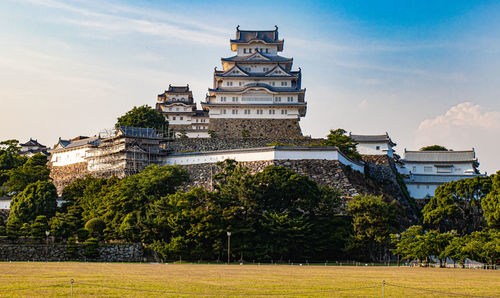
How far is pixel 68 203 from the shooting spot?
43.8 meters

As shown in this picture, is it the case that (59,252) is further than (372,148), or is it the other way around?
(372,148)

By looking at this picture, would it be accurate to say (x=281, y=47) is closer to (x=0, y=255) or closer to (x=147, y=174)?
(x=147, y=174)

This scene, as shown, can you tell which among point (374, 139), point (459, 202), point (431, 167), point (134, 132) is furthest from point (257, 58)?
point (459, 202)

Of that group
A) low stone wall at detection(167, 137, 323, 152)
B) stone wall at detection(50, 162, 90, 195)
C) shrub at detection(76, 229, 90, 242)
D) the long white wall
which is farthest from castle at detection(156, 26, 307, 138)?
shrub at detection(76, 229, 90, 242)

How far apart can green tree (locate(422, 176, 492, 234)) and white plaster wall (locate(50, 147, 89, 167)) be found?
98.9ft

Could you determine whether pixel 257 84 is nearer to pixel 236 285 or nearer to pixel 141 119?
pixel 141 119

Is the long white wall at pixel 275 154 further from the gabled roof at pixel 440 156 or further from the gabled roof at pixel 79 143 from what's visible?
the gabled roof at pixel 440 156

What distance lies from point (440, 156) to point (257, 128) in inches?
770

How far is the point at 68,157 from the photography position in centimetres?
5478

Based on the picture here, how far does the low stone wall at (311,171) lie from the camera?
4400cm

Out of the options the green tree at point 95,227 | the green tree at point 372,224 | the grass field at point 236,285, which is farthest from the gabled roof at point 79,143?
the grass field at point 236,285

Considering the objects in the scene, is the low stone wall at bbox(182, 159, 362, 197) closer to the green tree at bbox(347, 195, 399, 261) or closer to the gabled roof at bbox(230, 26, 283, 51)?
the green tree at bbox(347, 195, 399, 261)

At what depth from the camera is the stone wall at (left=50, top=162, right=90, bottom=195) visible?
5212 centimetres

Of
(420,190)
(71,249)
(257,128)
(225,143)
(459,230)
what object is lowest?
(71,249)
